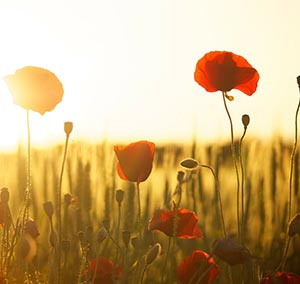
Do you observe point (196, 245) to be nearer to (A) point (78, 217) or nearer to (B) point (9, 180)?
(A) point (78, 217)

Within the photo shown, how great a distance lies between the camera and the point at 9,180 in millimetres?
2365

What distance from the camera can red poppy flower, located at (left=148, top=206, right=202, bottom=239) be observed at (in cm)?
169

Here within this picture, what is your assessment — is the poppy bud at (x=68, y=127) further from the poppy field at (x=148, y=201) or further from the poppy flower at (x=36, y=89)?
the poppy flower at (x=36, y=89)

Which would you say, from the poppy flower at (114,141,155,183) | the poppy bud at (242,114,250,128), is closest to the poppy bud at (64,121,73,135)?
the poppy flower at (114,141,155,183)

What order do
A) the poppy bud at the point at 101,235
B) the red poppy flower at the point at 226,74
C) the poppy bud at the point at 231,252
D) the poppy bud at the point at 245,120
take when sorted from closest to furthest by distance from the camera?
the poppy bud at the point at 231,252, the poppy bud at the point at 101,235, the poppy bud at the point at 245,120, the red poppy flower at the point at 226,74

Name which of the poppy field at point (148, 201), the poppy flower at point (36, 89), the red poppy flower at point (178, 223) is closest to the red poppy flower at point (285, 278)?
the poppy field at point (148, 201)

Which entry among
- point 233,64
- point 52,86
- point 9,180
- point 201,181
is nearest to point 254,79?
point 233,64

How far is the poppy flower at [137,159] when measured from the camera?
1.84m

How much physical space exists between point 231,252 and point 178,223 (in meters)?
0.44

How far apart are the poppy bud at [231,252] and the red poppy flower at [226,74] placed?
0.80m

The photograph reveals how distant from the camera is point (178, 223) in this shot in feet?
5.71

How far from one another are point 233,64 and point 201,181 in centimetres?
42

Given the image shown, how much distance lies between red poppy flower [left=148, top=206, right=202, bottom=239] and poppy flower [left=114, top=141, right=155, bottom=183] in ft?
0.46

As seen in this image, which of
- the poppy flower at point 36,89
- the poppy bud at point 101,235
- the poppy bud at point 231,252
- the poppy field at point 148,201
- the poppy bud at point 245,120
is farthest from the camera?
the poppy flower at point 36,89
